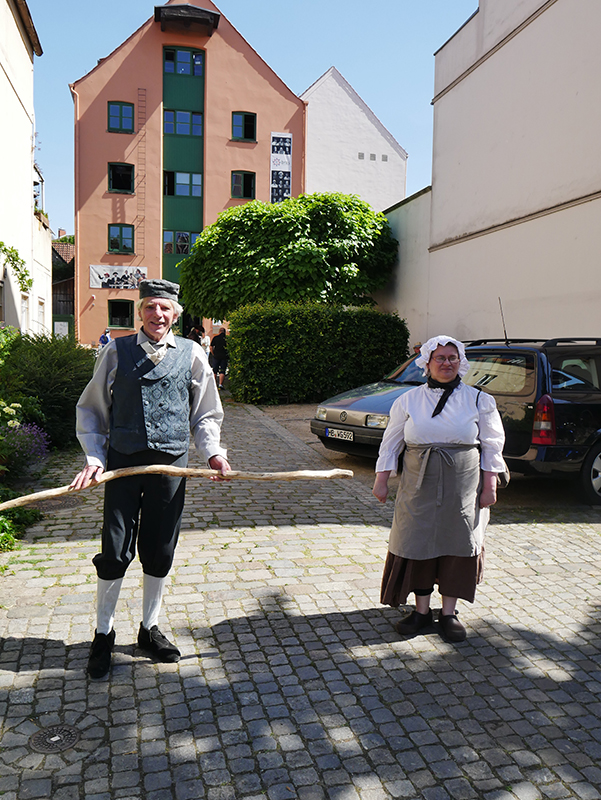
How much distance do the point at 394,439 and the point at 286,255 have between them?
15.6m

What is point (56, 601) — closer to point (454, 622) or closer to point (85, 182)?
point (454, 622)

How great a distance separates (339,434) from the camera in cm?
900

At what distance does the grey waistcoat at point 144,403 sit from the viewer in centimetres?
346

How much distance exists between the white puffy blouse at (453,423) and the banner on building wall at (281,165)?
3251 centimetres

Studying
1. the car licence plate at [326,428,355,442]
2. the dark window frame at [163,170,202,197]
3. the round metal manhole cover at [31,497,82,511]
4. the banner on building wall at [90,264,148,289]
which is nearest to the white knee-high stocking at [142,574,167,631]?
the round metal manhole cover at [31,497,82,511]

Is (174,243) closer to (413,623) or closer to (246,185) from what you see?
(246,185)

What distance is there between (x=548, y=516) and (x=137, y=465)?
4951mm

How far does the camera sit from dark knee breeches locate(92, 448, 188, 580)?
11.5ft

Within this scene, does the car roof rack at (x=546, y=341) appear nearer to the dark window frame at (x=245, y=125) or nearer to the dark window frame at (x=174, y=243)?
the dark window frame at (x=174, y=243)

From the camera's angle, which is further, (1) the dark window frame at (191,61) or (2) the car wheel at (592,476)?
(1) the dark window frame at (191,61)

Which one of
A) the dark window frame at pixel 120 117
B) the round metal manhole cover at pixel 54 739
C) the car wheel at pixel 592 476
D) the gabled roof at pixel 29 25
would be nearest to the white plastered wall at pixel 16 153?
the gabled roof at pixel 29 25

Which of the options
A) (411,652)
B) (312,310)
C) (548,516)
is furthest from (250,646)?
(312,310)

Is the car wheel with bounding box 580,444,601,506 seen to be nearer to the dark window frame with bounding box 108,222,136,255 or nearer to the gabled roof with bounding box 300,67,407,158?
the dark window frame with bounding box 108,222,136,255

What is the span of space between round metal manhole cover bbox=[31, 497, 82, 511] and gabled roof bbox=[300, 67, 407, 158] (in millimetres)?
33496
